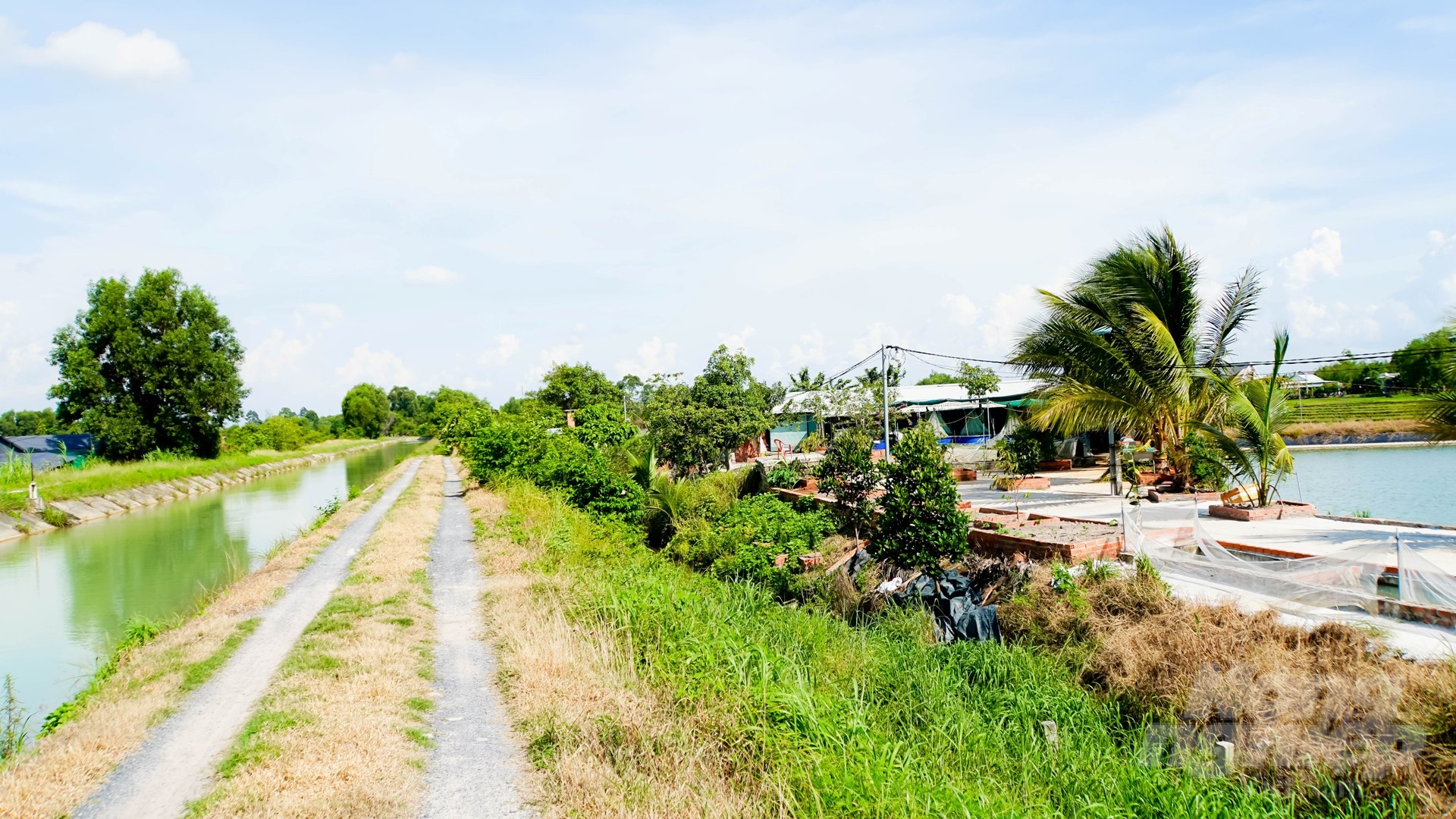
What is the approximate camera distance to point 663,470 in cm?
2377

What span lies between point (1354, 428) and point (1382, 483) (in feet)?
62.2

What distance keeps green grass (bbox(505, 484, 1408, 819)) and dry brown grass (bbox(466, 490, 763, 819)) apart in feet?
0.28

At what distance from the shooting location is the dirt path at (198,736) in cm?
463

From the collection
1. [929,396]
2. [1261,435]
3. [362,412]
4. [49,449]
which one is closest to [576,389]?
[929,396]

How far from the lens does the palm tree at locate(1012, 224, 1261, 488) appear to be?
14.9 meters

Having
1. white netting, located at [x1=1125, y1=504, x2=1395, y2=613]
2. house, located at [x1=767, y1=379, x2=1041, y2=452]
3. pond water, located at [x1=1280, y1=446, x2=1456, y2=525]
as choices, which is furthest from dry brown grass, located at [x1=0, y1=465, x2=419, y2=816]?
house, located at [x1=767, y1=379, x2=1041, y2=452]

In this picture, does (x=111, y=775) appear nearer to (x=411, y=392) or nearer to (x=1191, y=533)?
(x=1191, y=533)

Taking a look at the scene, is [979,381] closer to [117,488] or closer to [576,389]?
[576,389]

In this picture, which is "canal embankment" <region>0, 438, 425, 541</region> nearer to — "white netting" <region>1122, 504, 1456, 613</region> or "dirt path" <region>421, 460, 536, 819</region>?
"dirt path" <region>421, 460, 536, 819</region>

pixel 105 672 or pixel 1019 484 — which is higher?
pixel 1019 484

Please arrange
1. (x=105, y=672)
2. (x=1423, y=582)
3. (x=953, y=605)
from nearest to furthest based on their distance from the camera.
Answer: (x=1423, y=582), (x=105, y=672), (x=953, y=605)

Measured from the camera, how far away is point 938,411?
30.8 m

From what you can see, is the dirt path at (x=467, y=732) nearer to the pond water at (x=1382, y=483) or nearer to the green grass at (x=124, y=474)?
the pond water at (x=1382, y=483)

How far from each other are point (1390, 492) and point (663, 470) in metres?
16.9
